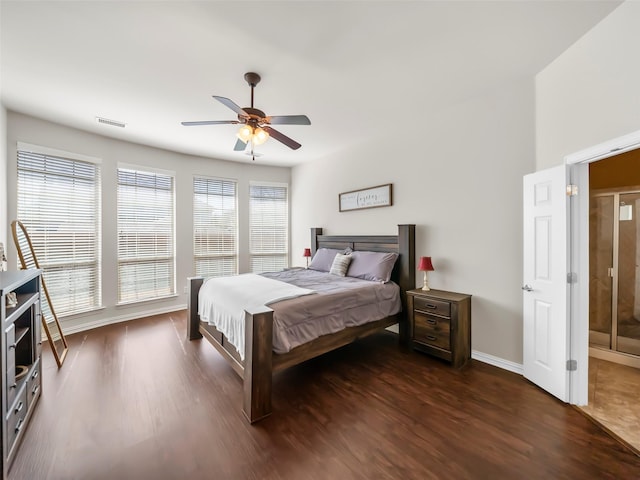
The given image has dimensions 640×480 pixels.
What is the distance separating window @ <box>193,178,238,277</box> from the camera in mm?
5133

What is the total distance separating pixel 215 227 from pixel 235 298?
312 cm

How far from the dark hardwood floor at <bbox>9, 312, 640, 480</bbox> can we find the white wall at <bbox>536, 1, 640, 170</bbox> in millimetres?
2116

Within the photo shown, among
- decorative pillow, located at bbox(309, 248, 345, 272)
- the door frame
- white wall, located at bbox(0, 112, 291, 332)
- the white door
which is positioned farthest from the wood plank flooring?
white wall, located at bbox(0, 112, 291, 332)

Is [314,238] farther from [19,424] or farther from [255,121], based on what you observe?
[19,424]

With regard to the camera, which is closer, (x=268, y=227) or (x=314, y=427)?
(x=314, y=427)

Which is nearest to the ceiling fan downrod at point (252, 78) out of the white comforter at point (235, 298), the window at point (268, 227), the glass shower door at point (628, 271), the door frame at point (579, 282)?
the white comforter at point (235, 298)

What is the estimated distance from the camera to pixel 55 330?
12.2 ft

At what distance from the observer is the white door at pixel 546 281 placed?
2.21 m

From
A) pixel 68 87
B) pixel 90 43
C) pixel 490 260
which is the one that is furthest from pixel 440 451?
pixel 68 87

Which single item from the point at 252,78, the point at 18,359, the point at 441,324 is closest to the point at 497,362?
the point at 441,324

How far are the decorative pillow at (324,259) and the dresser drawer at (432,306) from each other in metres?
1.57

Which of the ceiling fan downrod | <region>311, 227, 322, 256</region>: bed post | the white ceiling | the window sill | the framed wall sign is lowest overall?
the window sill

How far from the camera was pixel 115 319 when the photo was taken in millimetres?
4238

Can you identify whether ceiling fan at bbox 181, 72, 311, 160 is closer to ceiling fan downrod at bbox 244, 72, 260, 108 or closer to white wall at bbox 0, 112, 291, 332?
ceiling fan downrod at bbox 244, 72, 260, 108
